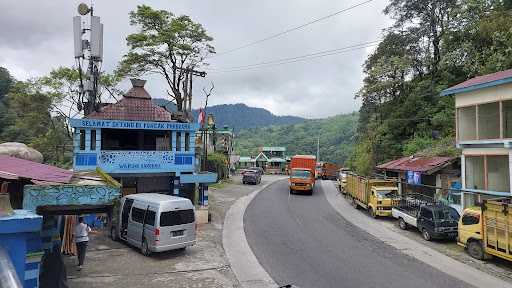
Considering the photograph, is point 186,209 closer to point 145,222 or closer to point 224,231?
point 145,222

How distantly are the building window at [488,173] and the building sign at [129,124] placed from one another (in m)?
15.6

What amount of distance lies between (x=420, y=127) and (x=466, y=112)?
16.9 m

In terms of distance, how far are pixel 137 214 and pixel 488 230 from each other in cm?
1363

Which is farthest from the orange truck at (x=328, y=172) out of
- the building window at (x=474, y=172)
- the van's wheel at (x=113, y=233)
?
the van's wheel at (x=113, y=233)

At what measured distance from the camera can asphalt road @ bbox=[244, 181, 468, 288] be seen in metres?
12.9

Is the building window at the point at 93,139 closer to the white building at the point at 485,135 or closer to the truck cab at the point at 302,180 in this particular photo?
the white building at the point at 485,135

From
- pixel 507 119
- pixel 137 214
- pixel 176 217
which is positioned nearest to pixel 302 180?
pixel 507 119

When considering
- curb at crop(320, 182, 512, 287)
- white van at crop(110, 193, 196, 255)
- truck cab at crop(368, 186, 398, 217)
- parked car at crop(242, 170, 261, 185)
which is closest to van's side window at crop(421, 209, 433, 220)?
curb at crop(320, 182, 512, 287)

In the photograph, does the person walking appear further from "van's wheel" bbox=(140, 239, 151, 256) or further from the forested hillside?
the forested hillside

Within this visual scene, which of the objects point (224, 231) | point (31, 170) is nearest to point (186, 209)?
point (224, 231)

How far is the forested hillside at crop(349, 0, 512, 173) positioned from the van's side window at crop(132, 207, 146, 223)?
70.7 ft

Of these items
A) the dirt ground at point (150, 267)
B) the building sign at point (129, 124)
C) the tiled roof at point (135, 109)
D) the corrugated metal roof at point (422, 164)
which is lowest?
the dirt ground at point (150, 267)

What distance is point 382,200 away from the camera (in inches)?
1001

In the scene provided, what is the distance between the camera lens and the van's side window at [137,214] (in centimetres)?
1613
